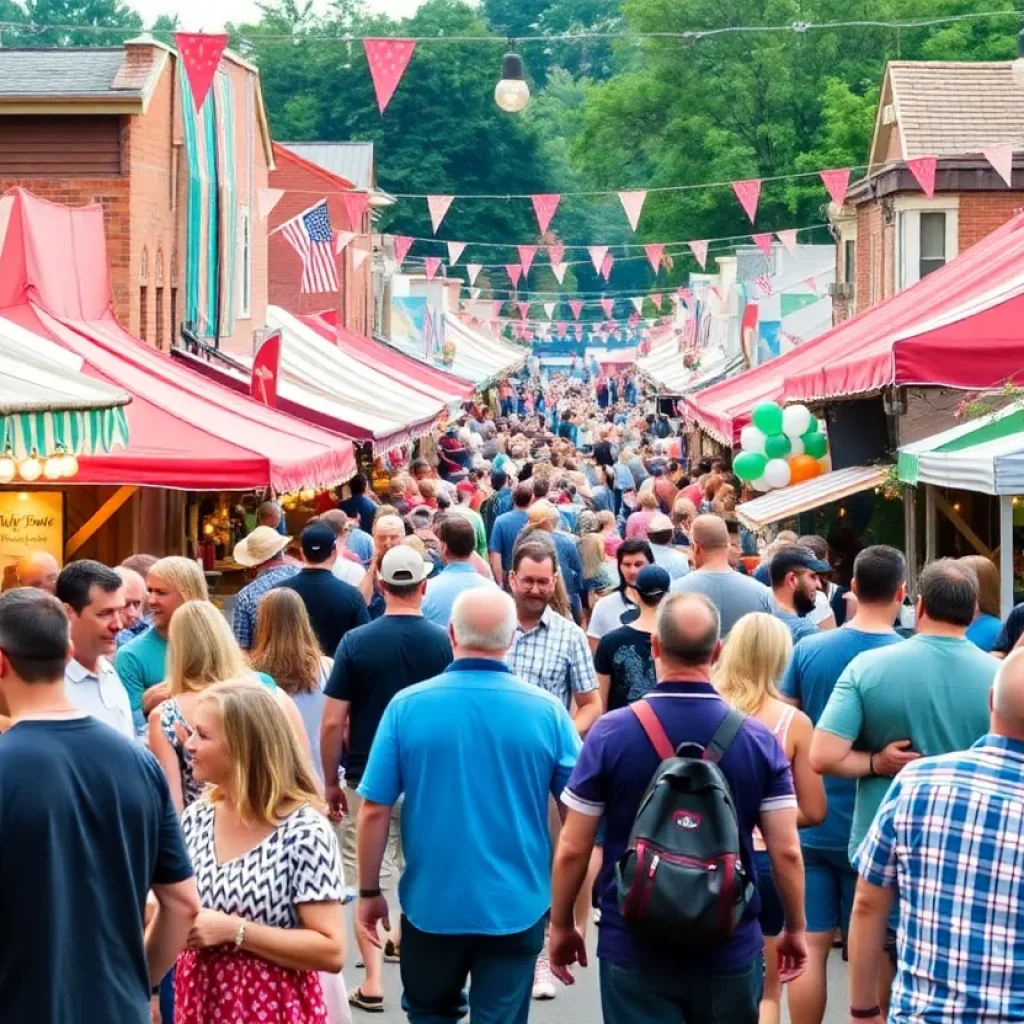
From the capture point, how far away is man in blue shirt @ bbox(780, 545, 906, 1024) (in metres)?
7.27

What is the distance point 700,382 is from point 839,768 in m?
39.1

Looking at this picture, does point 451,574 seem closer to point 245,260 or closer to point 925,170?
point 925,170

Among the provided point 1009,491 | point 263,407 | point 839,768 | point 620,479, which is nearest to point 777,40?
point 620,479

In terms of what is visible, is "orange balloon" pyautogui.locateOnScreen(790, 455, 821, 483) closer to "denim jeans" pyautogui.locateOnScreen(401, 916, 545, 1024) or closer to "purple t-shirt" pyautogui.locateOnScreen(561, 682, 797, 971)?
"denim jeans" pyautogui.locateOnScreen(401, 916, 545, 1024)

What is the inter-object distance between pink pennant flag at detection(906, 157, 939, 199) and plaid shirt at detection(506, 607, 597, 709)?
62.4 feet

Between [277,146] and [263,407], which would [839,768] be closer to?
[263,407]

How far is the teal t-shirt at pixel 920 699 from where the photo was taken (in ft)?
22.0

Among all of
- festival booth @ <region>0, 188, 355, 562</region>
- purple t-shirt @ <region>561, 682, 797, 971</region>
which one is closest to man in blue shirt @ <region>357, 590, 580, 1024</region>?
purple t-shirt @ <region>561, 682, 797, 971</region>

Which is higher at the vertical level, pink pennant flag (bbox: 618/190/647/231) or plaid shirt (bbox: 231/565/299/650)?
pink pennant flag (bbox: 618/190/647/231)

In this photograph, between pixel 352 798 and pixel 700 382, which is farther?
pixel 700 382

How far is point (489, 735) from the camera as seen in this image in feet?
20.2

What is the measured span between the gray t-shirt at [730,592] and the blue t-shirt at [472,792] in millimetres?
4178

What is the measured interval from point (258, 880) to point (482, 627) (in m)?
1.55

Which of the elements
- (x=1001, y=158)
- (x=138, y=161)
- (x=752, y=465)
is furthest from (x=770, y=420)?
(x=138, y=161)
